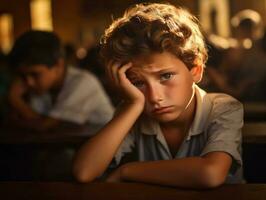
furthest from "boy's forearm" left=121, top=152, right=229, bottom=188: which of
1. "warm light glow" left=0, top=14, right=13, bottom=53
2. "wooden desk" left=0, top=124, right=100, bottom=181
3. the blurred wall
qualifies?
"warm light glow" left=0, top=14, right=13, bottom=53

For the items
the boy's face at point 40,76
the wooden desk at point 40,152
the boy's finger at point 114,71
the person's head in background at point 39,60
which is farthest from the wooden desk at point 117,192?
the boy's face at point 40,76

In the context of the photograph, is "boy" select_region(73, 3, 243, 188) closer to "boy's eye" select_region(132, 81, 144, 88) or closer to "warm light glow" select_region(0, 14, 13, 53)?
"boy's eye" select_region(132, 81, 144, 88)

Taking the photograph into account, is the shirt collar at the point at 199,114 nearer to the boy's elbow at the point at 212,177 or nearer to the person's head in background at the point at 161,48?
the person's head in background at the point at 161,48

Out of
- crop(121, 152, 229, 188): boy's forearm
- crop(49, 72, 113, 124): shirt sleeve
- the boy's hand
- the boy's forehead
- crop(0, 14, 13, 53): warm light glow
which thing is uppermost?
the boy's forehead

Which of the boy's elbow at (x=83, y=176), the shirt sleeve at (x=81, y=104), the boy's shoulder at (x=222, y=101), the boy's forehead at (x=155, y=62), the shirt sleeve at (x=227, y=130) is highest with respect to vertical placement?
the boy's forehead at (x=155, y=62)

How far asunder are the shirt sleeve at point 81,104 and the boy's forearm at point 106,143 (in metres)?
0.84

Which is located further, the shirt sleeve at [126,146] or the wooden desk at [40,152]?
the wooden desk at [40,152]

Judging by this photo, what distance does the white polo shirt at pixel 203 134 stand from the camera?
1.04m

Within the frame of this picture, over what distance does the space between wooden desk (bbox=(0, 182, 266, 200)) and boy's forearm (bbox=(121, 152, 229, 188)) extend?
0.05ft

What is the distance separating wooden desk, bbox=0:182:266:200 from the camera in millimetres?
857

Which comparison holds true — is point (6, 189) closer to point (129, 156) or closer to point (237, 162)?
point (129, 156)

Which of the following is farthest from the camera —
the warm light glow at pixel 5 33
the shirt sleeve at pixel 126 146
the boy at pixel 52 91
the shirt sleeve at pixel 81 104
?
the warm light glow at pixel 5 33

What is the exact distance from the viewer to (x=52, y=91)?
200 centimetres

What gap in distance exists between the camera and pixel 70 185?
97 centimetres
